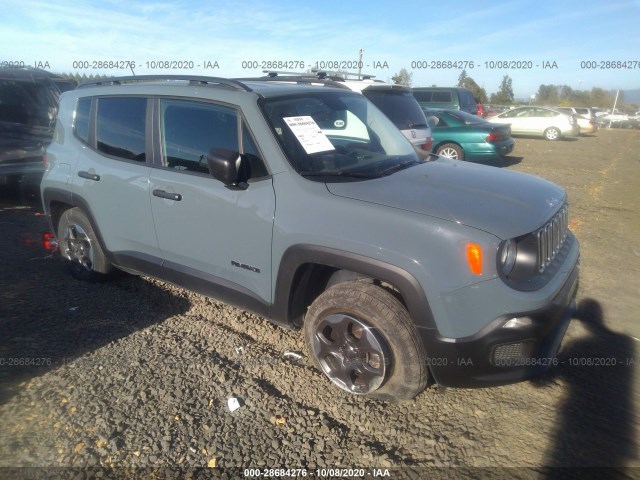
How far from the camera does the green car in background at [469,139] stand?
10.9 metres

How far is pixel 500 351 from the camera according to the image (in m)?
2.44

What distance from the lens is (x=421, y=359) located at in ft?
8.53

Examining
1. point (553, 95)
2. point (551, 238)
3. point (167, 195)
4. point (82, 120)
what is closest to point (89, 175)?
point (82, 120)

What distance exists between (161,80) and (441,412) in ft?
10.3

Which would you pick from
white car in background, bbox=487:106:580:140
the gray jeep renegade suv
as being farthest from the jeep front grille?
white car in background, bbox=487:106:580:140

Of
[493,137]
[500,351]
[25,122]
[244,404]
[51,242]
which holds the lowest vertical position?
[244,404]

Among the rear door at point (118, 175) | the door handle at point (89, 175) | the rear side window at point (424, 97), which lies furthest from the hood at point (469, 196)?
the rear side window at point (424, 97)

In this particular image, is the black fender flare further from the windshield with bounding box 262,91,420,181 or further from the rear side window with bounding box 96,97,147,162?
the rear side window with bounding box 96,97,147,162

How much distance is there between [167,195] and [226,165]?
0.78 metres

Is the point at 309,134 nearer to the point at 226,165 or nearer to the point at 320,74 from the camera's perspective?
the point at 226,165

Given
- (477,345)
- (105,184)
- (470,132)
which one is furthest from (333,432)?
(470,132)

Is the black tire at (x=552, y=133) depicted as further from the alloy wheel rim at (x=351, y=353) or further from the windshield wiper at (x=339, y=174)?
the alloy wheel rim at (x=351, y=353)

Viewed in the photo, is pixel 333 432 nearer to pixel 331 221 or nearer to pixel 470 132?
pixel 331 221

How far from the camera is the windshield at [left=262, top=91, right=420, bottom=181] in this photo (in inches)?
118
